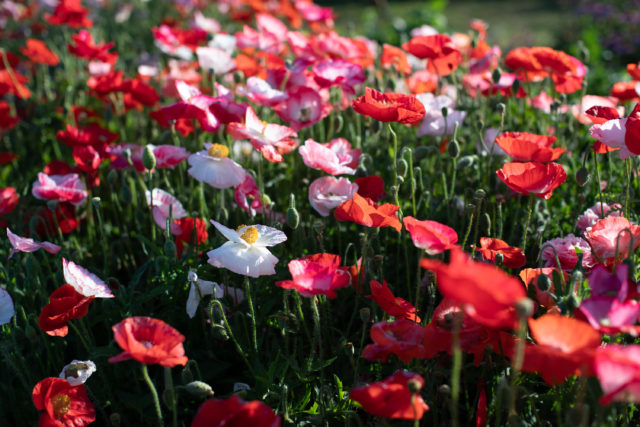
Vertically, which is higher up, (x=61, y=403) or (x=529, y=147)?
(x=529, y=147)

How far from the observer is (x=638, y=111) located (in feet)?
4.84

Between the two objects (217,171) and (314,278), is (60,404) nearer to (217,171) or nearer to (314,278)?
(314,278)

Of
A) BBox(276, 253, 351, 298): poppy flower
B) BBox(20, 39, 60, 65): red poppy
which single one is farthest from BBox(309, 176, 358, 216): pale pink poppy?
BBox(20, 39, 60, 65): red poppy

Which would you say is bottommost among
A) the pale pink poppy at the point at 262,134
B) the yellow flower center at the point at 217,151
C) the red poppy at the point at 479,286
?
the yellow flower center at the point at 217,151

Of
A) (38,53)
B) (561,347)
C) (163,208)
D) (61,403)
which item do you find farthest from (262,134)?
(38,53)

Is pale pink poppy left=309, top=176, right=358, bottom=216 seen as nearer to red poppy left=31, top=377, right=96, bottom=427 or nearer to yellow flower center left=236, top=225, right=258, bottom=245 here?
yellow flower center left=236, top=225, right=258, bottom=245

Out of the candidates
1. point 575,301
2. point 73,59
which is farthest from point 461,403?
point 73,59

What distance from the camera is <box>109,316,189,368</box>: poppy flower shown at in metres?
1.10

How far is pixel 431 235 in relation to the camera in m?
1.29

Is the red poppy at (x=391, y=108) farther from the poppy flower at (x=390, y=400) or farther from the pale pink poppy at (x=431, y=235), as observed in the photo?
the poppy flower at (x=390, y=400)

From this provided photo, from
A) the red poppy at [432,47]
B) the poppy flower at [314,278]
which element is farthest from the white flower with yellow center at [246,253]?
the red poppy at [432,47]

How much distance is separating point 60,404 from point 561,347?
1.03 meters

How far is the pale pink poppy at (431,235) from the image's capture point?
128 centimetres

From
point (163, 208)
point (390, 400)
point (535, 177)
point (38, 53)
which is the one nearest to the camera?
point (390, 400)
